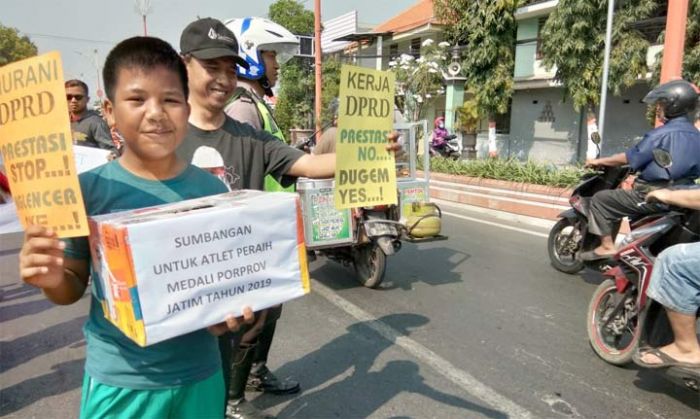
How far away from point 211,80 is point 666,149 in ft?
12.1

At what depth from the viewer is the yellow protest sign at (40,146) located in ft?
4.16

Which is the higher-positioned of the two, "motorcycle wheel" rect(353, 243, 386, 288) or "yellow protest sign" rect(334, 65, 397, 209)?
"yellow protest sign" rect(334, 65, 397, 209)

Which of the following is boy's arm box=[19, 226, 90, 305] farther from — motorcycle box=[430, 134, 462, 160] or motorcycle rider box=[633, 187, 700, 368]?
motorcycle box=[430, 134, 462, 160]

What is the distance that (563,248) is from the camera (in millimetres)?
5535

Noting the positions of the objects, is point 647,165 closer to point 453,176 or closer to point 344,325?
point 344,325

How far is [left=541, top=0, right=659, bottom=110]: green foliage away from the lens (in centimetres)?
1241

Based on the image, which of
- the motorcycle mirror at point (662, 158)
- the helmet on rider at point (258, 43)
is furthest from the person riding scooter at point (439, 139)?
the helmet on rider at point (258, 43)

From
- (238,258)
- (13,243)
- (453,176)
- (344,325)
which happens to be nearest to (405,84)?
(453,176)

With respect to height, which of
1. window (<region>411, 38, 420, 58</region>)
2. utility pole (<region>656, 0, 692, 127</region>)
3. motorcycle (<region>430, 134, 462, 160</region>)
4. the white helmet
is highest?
window (<region>411, 38, 420, 58</region>)

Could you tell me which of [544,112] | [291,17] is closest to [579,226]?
[544,112]

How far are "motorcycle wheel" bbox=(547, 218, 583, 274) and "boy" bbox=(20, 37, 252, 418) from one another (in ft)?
15.3

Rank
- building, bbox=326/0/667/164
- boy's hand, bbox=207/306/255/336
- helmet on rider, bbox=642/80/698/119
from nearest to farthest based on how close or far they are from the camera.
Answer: boy's hand, bbox=207/306/255/336 < helmet on rider, bbox=642/80/698/119 < building, bbox=326/0/667/164

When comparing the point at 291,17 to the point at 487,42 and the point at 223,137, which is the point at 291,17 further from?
the point at 223,137

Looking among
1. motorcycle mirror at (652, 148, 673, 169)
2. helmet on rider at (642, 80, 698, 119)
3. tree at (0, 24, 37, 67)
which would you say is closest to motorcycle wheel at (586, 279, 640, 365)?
motorcycle mirror at (652, 148, 673, 169)
